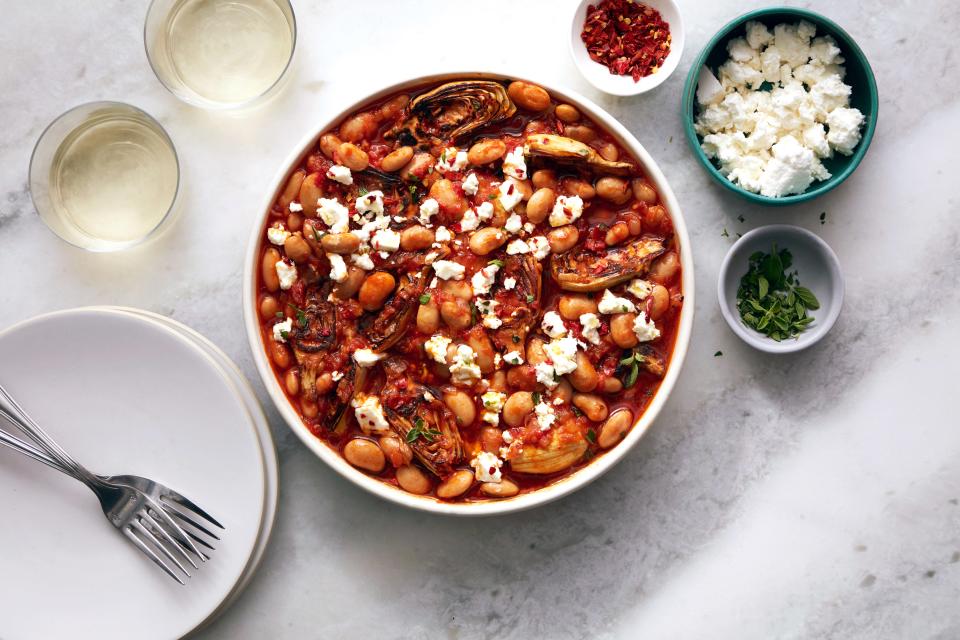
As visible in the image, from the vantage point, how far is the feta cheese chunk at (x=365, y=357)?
2465mm

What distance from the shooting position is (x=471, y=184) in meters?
2.46

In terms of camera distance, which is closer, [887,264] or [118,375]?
[118,375]

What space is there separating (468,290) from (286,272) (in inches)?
22.8

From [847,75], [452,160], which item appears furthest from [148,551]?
[847,75]

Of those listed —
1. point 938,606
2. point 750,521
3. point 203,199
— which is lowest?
point 938,606

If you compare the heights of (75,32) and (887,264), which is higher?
(75,32)

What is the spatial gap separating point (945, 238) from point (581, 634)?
6.42 feet

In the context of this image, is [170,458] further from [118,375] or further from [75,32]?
[75,32]

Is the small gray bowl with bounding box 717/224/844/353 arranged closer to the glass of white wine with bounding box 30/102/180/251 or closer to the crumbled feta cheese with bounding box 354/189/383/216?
the crumbled feta cheese with bounding box 354/189/383/216

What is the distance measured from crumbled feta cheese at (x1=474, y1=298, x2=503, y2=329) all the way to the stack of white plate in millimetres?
805

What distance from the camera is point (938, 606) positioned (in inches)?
113

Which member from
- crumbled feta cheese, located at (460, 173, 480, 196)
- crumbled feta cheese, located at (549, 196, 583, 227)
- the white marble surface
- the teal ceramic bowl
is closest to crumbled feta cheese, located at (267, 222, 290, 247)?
the white marble surface

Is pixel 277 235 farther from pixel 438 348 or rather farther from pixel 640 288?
pixel 640 288

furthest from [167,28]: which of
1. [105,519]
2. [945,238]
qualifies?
[945,238]
